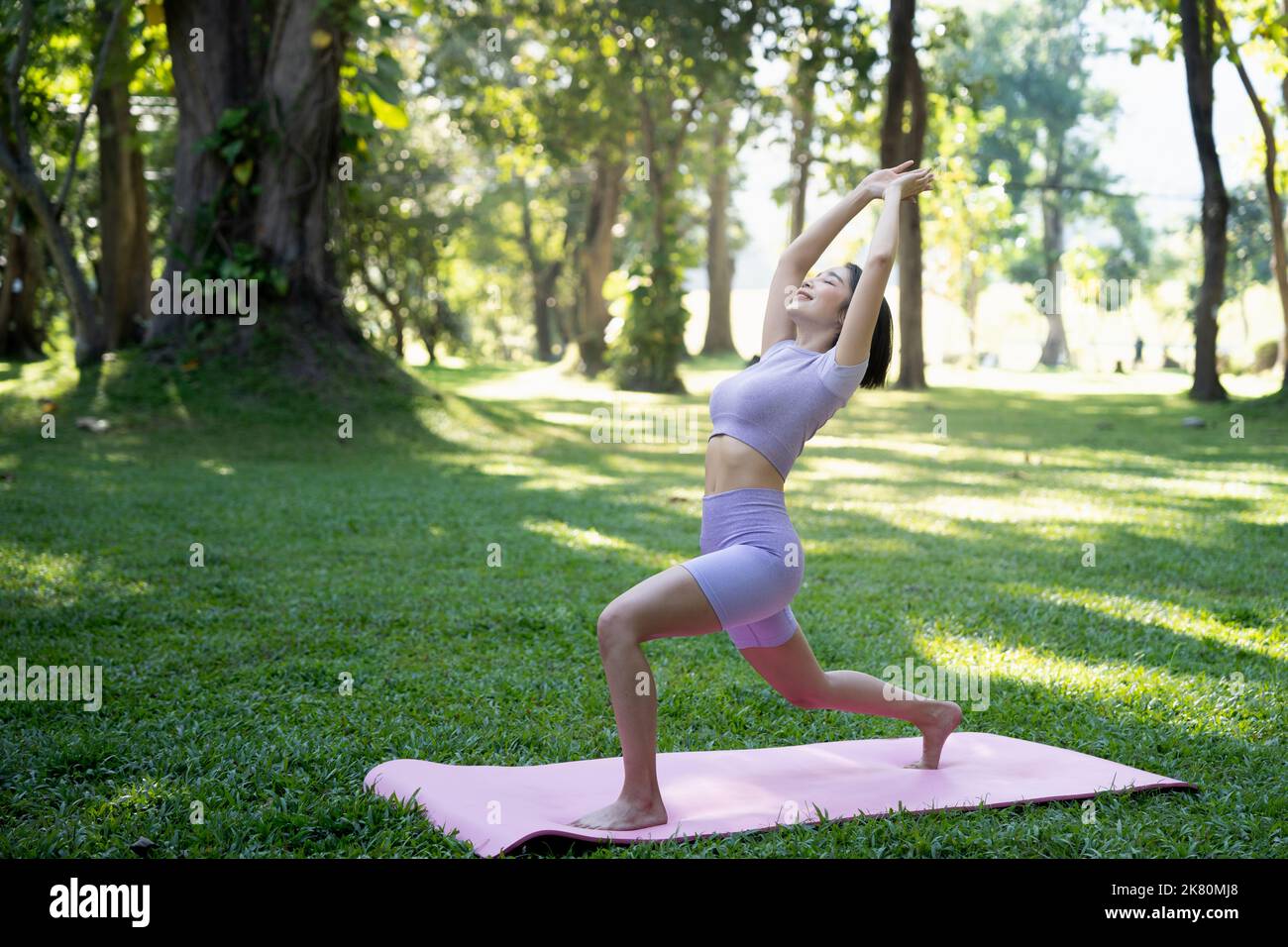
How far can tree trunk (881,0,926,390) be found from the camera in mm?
18766

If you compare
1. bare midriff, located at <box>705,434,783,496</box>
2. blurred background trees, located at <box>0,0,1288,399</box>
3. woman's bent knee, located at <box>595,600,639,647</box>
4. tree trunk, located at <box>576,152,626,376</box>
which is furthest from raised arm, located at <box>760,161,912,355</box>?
tree trunk, located at <box>576,152,626,376</box>

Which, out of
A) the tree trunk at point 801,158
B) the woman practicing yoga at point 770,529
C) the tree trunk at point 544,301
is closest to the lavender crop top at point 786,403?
the woman practicing yoga at point 770,529

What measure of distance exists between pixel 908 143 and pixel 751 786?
1820 centimetres

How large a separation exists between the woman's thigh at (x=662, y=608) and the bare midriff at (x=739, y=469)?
0.35 m

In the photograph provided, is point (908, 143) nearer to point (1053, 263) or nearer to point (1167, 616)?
point (1167, 616)

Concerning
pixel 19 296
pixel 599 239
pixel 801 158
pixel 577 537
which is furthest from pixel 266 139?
pixel 801 158

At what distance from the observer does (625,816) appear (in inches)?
122

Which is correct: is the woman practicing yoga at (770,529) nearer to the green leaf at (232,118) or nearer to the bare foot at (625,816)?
the bare foot at (625,816)

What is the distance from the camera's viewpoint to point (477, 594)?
232 inches

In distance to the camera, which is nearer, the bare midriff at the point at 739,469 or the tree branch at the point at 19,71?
the bare midriff at the point at 739,469

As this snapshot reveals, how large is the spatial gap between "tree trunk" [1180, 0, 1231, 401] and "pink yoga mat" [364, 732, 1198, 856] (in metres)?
15.8

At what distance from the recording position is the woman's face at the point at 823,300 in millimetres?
3416

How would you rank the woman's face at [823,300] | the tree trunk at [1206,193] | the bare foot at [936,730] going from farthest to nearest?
the tree trunk at [1206,193]
the bare foot at [936,730]
the woman's face at [823,300]

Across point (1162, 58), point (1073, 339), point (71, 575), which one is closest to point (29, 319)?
point (71, 575)
